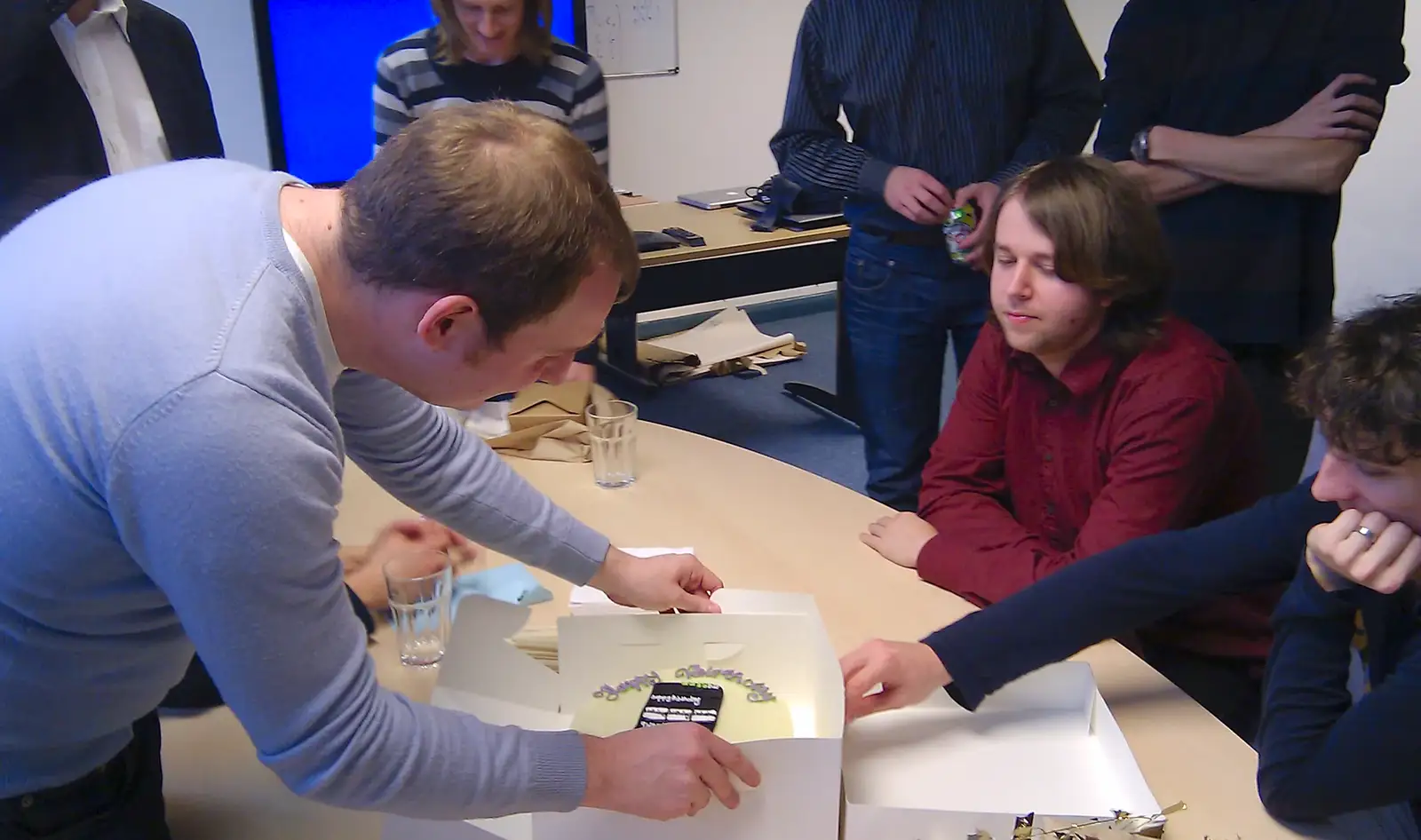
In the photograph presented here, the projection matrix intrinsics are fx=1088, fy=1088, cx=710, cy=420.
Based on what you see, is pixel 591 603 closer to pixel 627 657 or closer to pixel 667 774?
pixel 627 657

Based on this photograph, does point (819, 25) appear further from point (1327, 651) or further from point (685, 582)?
point (1327, 651)

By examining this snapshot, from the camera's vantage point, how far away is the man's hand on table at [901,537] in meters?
1.38

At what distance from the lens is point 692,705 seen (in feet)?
3.39

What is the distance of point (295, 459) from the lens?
0.70 metres

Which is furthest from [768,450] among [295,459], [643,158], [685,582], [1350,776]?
[295,459]

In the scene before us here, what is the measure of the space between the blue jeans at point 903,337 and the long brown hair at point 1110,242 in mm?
543

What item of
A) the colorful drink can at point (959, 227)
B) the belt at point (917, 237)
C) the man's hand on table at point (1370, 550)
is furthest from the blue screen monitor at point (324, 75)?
the man's hand on table at point (1370, 550)

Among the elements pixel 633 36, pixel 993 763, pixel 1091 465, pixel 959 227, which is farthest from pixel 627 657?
pixel 633 36

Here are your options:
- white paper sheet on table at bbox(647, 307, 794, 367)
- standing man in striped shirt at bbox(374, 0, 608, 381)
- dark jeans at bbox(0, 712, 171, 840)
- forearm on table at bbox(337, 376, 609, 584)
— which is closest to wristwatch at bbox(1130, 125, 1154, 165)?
standing man in striped shirt at bbox(374, 0, 608, 381)

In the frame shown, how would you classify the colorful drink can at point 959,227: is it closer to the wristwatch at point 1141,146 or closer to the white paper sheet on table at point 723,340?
the wristwatch at point 1141,146

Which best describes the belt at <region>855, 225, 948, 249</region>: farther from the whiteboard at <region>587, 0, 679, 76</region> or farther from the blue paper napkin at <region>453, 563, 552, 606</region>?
the whiteboard at <region>587, 0, 679, 76</region>

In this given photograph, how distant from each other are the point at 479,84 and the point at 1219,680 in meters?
1.84

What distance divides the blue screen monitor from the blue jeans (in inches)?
71.9

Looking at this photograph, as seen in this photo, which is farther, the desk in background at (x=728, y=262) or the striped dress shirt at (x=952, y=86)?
the desk in background at (x=728, y=262)
